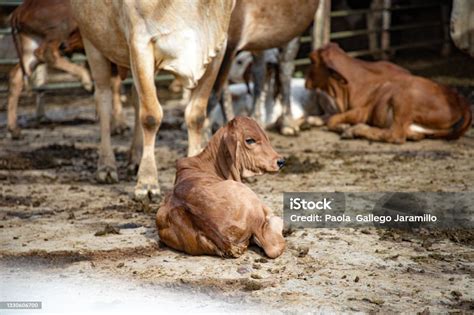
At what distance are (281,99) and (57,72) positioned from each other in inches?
229

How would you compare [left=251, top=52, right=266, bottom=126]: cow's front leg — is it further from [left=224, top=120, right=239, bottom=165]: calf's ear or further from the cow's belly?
[left=224, top=120, right=239, bottom=165]: calf's ear

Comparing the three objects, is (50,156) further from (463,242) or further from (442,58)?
(442,58)

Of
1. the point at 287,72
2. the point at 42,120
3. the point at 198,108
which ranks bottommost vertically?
the point at 42,120

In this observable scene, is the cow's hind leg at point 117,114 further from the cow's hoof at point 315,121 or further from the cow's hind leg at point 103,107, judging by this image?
the cow's hind leg at point 103,107

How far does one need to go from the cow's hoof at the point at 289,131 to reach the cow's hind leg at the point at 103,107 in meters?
2.61

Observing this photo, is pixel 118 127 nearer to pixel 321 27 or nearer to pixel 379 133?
pixel 379 133

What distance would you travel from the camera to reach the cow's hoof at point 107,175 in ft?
24.6

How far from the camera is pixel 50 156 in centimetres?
864

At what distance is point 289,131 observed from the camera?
10.0m

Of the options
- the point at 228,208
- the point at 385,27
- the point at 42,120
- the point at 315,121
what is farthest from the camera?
the point at 385,27

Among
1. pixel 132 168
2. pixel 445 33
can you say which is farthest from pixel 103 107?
pixel 445 33

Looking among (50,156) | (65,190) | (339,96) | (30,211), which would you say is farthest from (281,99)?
(30,211)

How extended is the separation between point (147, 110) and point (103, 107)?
1182 mm

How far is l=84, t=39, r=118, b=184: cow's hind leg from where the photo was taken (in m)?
7.53
